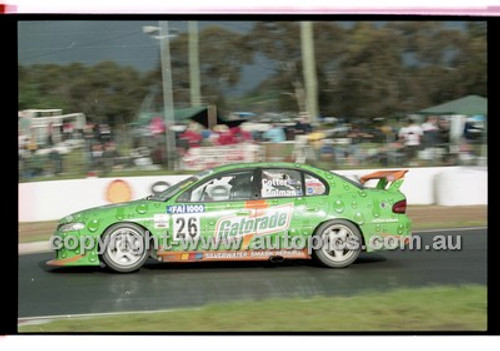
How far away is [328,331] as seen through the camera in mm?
5980

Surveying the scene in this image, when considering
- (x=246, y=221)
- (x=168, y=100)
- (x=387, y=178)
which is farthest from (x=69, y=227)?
(x=387, y=178)

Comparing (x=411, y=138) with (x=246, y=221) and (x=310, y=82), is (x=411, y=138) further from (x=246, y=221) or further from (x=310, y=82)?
(x=246, y=221)

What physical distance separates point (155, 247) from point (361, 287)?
7.45 feet

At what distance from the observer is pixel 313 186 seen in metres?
8.35

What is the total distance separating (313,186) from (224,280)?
1488 millimetres

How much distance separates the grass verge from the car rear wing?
175cm

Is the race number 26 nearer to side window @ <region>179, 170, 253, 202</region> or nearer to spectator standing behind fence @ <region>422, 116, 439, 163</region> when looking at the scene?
side window @ <region>179, 170, 253, 202</region>

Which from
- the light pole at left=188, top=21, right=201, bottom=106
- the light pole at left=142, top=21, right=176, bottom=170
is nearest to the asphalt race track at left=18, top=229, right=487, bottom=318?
the light pole at left=142, top=21, right=176, bottom=170

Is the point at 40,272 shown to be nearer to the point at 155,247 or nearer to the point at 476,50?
the point at 155,247

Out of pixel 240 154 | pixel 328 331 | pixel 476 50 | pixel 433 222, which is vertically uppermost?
pixel 476 50

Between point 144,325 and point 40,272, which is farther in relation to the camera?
point 40,272

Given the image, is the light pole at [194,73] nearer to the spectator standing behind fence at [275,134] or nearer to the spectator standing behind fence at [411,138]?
the spectator standing behind fence at [275,134]

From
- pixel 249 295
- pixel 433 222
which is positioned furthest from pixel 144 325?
pixel 433 222
